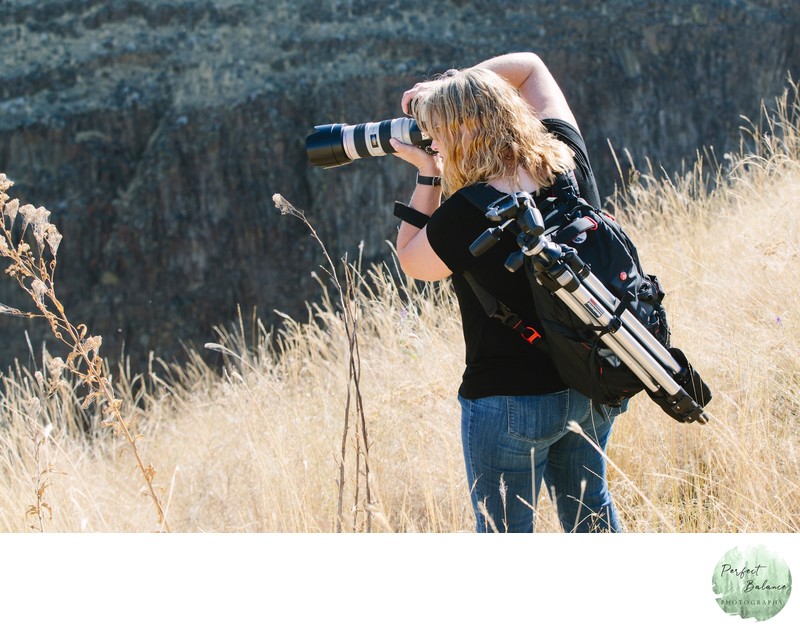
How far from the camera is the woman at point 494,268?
2.01 m

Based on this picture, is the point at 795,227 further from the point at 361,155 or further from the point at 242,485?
the point at 242,485

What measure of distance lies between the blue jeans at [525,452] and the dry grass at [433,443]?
198mm

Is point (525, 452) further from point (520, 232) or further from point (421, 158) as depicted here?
point (421, 158)

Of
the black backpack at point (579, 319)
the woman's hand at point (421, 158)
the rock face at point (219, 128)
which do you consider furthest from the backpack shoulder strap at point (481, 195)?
the rock face at point (219, 128)

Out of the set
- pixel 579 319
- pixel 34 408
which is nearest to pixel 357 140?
pixel 579 319

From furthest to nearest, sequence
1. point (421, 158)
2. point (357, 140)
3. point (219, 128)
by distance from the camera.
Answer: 1. point (219, 128)
2. point (357, 140)
3. point (421, 158)

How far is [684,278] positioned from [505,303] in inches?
106

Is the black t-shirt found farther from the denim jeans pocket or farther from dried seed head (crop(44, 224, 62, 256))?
dried seed head (crop(44, 224, 62, 256))

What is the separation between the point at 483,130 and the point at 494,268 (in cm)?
32

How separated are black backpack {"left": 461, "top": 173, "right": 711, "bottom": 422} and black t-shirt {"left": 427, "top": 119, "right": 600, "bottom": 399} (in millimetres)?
33

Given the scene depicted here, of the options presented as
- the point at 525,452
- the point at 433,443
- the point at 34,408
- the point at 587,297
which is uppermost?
the point at 587,297

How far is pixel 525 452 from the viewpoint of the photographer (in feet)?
6.94

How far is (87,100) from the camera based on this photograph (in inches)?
620
